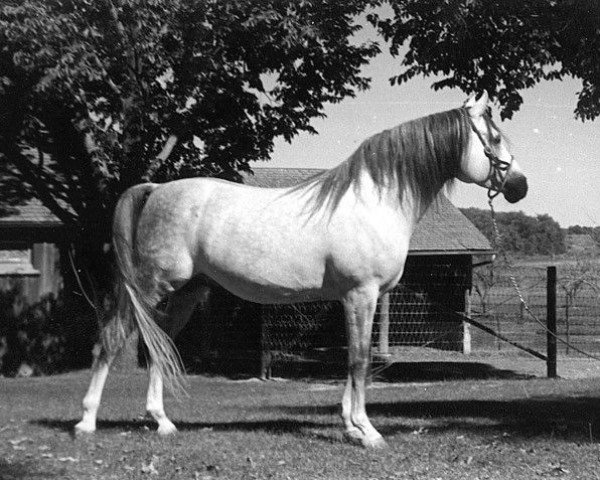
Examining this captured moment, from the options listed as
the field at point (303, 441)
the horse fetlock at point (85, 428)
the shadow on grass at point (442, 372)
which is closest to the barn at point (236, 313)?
the shadow on grass at point (442, 372)

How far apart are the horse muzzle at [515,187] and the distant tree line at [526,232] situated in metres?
25.0

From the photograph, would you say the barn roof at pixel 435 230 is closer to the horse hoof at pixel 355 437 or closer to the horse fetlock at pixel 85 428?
the horse hoof at pixel 355 437

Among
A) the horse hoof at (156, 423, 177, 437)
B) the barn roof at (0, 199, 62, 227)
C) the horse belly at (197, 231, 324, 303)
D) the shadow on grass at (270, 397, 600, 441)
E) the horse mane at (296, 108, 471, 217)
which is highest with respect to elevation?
the horse mane at (296, 108, 471, 217)

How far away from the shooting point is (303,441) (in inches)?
233

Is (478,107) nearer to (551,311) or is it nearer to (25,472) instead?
(25,472)

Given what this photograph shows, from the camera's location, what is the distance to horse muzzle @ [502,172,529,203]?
5891 millimetres

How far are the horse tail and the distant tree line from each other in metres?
25.3

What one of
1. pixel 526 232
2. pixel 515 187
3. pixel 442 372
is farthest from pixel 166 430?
pixel 526 232

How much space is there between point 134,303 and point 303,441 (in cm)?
166

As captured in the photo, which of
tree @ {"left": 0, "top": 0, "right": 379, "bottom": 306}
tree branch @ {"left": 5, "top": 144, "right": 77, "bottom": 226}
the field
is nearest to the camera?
the field

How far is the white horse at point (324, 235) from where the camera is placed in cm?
573

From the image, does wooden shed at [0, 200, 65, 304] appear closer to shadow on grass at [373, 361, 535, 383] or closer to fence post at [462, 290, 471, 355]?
shadow on grass at [373, 361, 535, 383]

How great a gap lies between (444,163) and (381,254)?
871 millimetres

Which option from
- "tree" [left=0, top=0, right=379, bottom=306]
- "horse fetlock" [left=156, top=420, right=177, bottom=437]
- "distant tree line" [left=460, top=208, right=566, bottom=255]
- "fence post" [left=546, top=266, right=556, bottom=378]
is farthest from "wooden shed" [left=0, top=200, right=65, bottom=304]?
"distant tree line" [left=460, top=208, right=566, bottom=255]
